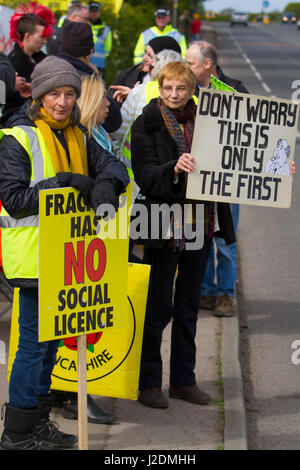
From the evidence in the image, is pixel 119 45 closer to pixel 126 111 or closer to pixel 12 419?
pixel 126 111

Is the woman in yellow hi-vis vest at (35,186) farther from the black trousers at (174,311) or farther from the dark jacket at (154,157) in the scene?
the black trousers at (174,311)

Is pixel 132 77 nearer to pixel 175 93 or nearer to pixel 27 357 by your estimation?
pixel 175 93

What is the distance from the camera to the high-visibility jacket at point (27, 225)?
4.09m

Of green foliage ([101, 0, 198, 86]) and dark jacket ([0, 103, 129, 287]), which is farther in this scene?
green foliage ([101, 0, 198, 86])

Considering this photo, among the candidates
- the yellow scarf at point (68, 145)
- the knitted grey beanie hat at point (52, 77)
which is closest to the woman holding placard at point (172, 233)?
the yellow scarf at point (68, 145)

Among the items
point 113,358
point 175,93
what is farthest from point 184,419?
point 175,93

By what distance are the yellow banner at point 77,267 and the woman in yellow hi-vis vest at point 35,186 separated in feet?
0.36

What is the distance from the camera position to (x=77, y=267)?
13.2 feet

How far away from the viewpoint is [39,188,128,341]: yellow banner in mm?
3912

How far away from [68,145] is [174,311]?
1356 millimetres

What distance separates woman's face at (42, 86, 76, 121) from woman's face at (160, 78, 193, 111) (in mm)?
729

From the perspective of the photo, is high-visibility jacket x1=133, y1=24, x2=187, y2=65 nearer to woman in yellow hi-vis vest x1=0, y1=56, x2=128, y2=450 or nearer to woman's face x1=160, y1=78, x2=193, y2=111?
woman's face x1=160, y1=78, x2=193, y2=111

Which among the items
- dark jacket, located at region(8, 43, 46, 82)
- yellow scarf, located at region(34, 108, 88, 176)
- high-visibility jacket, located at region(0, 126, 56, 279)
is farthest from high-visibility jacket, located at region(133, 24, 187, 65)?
high-visibility jacket, located at region(0, 126, 56, 279)

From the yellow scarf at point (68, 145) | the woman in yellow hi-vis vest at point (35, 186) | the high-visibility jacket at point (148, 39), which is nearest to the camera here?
the woman in yellow hi-vis vest at point (35, 186)
